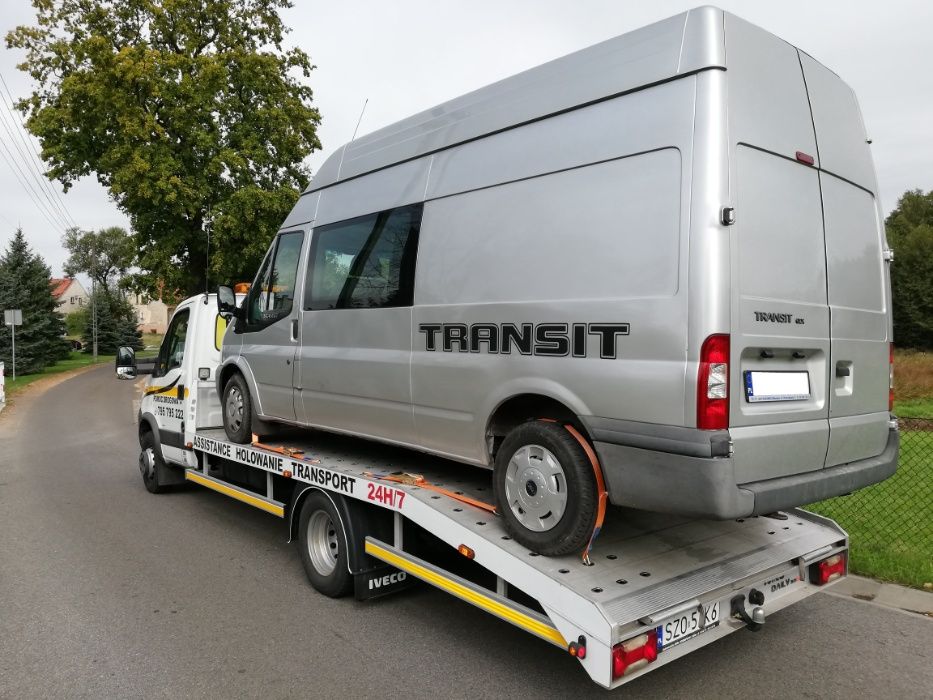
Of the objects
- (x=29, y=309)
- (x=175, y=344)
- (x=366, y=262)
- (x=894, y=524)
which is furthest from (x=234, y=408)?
(x=29, y=309)

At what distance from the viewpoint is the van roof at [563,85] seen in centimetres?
311

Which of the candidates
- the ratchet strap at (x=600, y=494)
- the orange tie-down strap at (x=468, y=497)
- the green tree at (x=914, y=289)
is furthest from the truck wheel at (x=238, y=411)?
the green tree at (x=914, y=289)

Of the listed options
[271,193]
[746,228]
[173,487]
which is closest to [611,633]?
[746,228]

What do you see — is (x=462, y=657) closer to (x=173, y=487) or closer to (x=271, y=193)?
(x=173, y=487)

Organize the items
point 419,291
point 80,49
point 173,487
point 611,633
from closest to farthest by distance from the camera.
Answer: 1. point 611,633
2. point 419,291
3. point 173,487
4. point 80,49

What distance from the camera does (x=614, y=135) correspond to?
3.35 m

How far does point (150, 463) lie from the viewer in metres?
8.14

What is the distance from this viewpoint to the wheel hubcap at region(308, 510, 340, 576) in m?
4.88

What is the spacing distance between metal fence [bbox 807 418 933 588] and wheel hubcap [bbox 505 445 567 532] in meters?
3.06

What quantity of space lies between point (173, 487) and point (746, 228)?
7347 millimetres

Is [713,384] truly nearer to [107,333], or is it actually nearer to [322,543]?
[322,543]

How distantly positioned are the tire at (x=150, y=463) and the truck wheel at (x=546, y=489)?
5.56 metres

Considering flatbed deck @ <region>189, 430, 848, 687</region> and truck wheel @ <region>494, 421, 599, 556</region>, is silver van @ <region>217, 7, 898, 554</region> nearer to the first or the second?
truck wheel @ <region>494, 421, 599, 556</region>

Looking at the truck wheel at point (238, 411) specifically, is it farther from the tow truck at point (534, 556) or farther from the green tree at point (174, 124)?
the green tree at point (174, 124)
